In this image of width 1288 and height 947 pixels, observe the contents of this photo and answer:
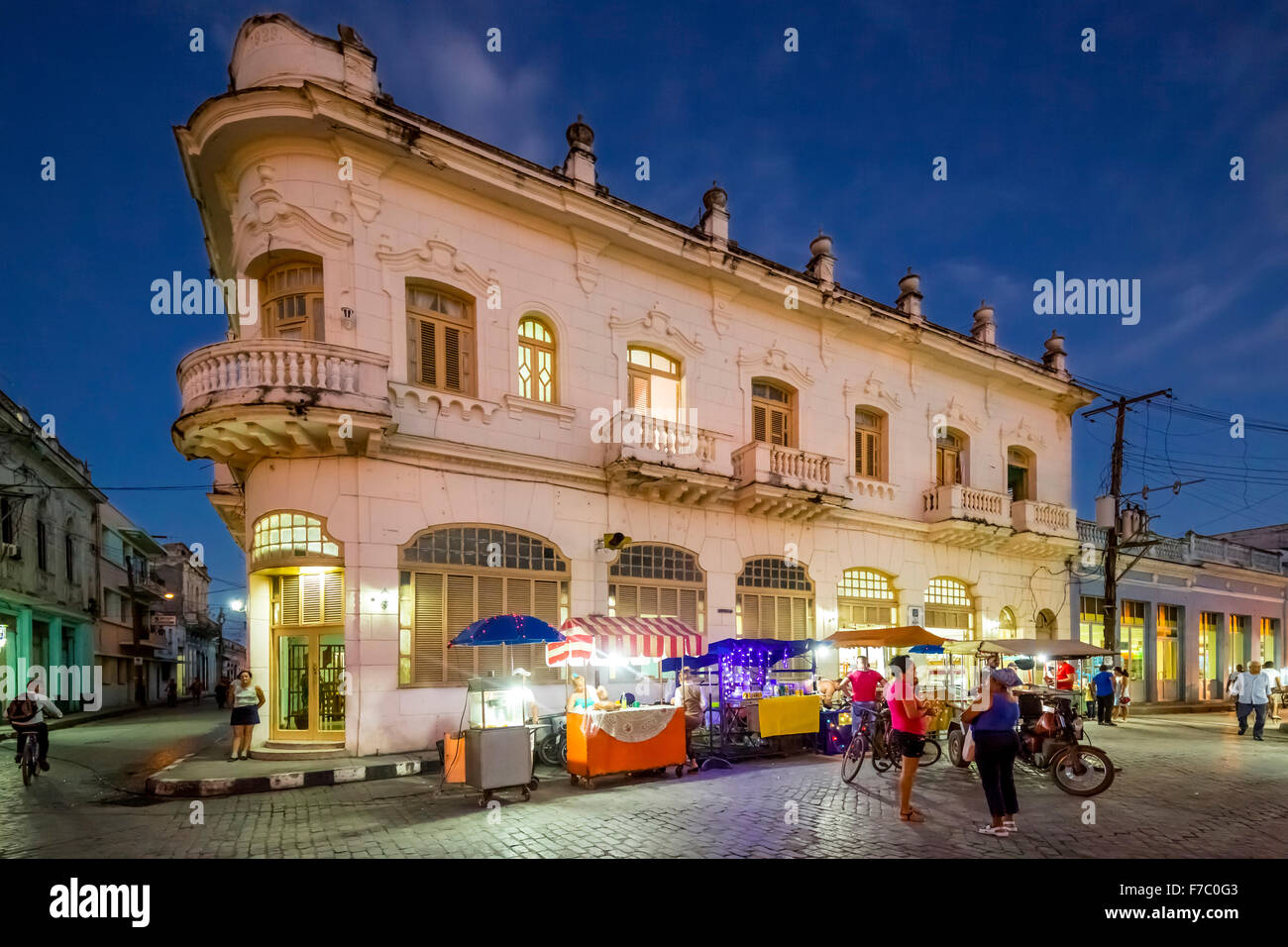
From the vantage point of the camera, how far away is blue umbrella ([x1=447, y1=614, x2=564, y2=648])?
11914 mm

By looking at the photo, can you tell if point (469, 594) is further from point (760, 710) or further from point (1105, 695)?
point (1105, 695)

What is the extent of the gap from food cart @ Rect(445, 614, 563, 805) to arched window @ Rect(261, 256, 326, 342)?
6.49 m

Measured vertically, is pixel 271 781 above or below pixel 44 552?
below

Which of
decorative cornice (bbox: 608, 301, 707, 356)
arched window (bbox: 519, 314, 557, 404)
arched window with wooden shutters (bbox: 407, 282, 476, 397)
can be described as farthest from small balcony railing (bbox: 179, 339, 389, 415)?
decorative cornice (bbox: 608, 301, 707, 356)

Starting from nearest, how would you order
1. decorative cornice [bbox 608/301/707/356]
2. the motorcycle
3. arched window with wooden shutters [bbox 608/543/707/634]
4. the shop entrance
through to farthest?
1. the motorcycle
2. the shop entrance
3. arched window with wooden shutters [bbox 608/543/707/634]
4. decorative cornice [bbox 608/301/707/356]

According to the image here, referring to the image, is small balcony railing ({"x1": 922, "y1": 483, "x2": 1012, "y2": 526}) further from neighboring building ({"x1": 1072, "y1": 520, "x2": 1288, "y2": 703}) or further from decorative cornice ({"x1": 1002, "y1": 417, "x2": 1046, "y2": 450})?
neighboring building ({"x1": 1072, "y1": 520, "x2": 1288, "y2": 703})

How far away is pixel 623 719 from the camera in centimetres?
1168

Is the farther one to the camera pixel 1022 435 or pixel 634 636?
pixel 1022 435

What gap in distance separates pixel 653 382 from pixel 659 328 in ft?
4.16

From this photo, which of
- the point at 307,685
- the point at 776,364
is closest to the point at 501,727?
the point at 307,685

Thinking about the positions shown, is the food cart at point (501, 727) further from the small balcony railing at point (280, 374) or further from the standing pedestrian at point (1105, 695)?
the standing pedestrian at point (1105, 695)

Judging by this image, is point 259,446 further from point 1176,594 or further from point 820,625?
point 1176,594

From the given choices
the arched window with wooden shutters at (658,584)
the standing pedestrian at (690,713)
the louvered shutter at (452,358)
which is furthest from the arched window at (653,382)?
the standing pedestrian at (690,713)

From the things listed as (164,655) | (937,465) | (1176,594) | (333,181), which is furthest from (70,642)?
(1176,594)
